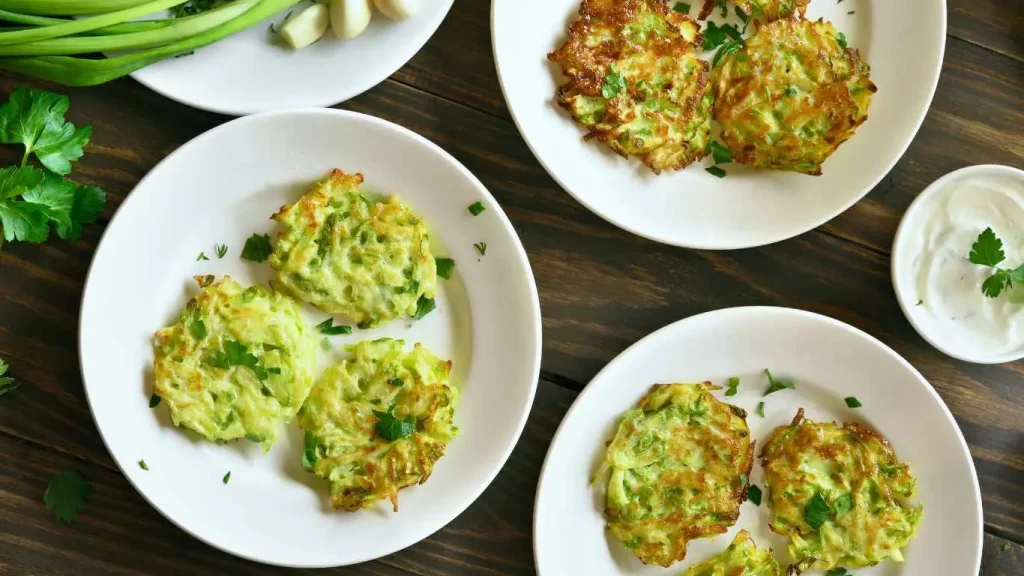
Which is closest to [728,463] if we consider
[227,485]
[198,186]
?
[227,485]

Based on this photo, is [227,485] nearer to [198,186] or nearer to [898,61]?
[198,186]

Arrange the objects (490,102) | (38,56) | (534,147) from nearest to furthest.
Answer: (38,56)
(534,147)
(490,102)

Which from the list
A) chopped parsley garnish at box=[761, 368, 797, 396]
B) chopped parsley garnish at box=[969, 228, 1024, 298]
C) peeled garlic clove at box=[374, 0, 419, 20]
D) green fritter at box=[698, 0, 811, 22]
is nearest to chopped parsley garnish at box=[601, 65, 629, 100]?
green fritter at box=[698, 0, 811, 22]

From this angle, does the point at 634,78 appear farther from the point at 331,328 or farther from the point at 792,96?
the point at 331,328

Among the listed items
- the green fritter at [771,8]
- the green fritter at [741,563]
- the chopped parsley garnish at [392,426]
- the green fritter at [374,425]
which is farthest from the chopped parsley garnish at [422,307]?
the green fritter at [771,8]

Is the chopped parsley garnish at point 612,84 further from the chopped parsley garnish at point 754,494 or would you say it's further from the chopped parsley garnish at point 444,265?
the chopped parsley garnish at point 754,494
